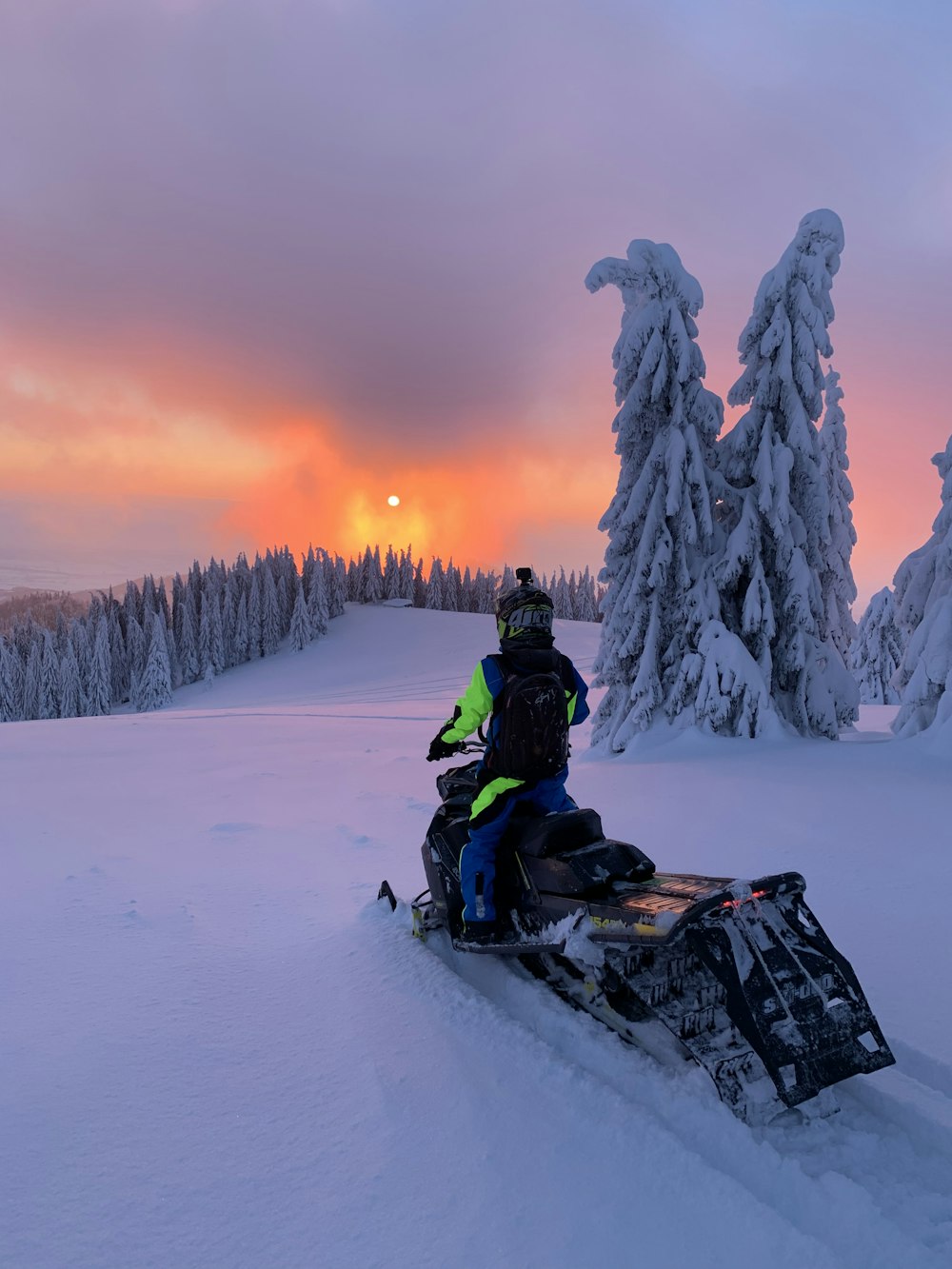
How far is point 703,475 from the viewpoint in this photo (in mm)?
13781

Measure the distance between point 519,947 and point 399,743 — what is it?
495 inches

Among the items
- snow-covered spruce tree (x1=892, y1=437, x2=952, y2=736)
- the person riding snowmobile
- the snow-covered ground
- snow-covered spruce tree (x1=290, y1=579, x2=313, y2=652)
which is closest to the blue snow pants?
the person riding snowmobile

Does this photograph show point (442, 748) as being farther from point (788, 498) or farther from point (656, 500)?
point (788, 498)

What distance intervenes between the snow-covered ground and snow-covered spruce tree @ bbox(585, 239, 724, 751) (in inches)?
265

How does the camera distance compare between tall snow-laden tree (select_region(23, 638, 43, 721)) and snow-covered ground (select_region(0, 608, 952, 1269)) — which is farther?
tall snow-laden tree (select_region(23, 638, 43, 721))

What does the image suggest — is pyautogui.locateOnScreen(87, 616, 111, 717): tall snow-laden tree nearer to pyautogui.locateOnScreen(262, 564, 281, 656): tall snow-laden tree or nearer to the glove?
pyautogui.locateOnScreen(262, 564, 281, 656): tall snow-laden tree

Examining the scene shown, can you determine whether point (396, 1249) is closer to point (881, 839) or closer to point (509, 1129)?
point (509, 1129)

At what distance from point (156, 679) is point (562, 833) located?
6407 cm

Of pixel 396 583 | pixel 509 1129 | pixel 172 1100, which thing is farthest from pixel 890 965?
pixel 396 583

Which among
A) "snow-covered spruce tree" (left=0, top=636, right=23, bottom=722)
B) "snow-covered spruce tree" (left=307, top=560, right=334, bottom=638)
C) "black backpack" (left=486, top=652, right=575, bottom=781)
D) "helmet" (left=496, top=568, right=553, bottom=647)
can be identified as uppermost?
"snow-covered spruce tree" (left=307, top=560, right=334, bottom=638)

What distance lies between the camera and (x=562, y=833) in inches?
139

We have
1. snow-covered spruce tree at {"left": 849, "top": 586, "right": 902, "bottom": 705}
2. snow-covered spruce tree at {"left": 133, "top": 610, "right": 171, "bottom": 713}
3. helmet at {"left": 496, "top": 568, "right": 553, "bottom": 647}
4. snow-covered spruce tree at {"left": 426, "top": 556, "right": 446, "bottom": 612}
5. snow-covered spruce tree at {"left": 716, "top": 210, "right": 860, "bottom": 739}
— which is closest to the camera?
helmet at {"left": 496, "top": 568, "right": 553, "bottom": 647}

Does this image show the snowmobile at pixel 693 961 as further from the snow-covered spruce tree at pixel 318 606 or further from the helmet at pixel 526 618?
the snow-covered spruce tree at pixel 318 606

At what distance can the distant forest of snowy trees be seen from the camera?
63.8 meters
